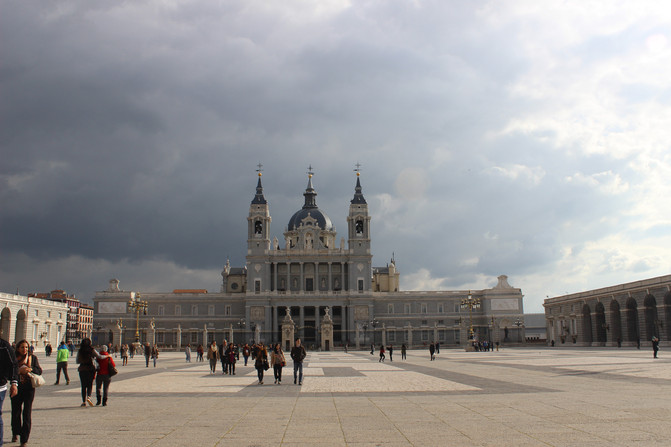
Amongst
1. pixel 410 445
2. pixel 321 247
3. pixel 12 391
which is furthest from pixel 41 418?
pixel 321 247

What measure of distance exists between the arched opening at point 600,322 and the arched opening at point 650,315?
461 inches

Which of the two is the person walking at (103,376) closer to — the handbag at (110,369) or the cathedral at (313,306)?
the handbag at (110,369)

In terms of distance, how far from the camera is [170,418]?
1409cm

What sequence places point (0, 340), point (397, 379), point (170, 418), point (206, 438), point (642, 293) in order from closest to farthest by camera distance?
1. point (0, 340)
2. point (206, 438)
3. point (170, 418)
4. point (397, 379)
5. point (642, 293)

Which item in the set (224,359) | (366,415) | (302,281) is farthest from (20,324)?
(366,415)

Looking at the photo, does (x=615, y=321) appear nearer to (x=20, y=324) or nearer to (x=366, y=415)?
(x=366, y=415)

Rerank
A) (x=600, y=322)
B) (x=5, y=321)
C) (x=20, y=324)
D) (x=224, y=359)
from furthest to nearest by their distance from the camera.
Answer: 1. (x=600, y=322)
2. (x=20, y=324)
3. (x=5, y=321)
4. (x=224, y=359)

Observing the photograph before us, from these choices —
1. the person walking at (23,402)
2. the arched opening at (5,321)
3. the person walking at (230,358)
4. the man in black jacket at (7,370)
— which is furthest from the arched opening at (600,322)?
the man in black jacket at (7,370)

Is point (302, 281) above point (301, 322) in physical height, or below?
above

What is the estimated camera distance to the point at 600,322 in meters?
81.2

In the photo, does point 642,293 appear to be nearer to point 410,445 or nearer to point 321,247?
point 321,247

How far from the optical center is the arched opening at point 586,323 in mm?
84312

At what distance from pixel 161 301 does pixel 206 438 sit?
334 ft

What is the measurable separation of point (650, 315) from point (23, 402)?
70.4 m
